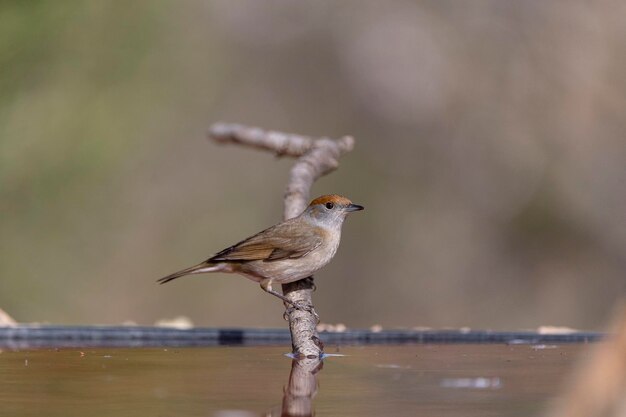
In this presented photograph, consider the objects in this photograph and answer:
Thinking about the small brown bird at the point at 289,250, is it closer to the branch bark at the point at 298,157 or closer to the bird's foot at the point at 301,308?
the branch bark at the point at 298,157

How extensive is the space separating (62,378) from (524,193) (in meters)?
5.19

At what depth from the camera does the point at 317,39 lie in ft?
24.5

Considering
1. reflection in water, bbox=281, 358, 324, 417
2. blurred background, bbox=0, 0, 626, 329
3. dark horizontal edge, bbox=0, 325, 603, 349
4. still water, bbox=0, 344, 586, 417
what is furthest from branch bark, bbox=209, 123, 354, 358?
blurred background, bbox=0, 0, 626, 329

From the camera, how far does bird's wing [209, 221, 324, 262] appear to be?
3.24 metres

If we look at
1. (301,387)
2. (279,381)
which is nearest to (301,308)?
(279,381)

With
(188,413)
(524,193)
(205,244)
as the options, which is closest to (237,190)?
(205,244)

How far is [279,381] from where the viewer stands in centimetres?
193

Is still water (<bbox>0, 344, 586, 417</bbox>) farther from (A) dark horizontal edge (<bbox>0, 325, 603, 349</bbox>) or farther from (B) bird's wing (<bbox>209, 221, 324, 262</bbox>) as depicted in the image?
(B) bird's wing (<bbox>209, 221, 324, 262</bbox>)

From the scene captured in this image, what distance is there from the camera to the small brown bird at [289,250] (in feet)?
10.6

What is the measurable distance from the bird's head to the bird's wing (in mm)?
49

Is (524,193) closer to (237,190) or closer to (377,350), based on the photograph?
(237,190)

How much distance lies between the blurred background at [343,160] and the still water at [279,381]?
3.84m

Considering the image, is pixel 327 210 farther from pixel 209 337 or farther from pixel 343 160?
pixel 343 160

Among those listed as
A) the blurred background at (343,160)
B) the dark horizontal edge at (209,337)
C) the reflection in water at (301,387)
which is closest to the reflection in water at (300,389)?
the reflection in water at (301,387)
